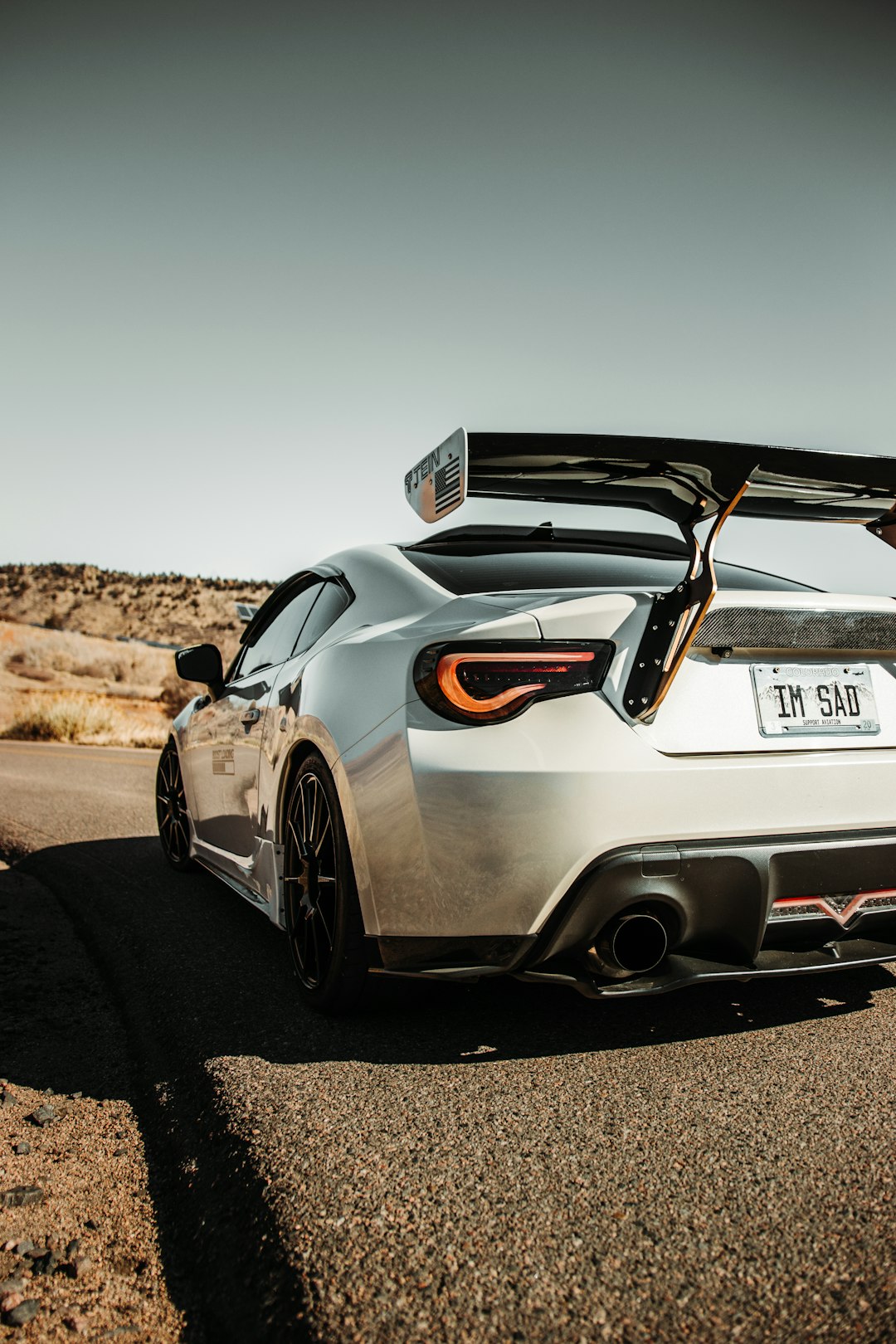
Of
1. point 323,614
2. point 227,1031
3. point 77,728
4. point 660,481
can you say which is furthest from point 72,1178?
point 77,728

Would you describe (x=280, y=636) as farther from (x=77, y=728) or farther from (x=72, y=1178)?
(x=77, y=728)

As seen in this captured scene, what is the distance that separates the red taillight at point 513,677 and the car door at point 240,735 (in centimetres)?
139

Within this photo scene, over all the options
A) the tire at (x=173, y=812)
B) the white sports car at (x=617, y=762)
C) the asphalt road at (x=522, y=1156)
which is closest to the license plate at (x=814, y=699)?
the white sports car at (x=617, y=762)

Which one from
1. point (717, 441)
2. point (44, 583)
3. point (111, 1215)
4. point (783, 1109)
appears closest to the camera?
point (111, 1215)

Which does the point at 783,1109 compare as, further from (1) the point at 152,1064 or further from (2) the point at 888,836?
(1) the point at 152,1064

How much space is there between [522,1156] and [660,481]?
5.82ft

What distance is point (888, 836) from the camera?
269cm

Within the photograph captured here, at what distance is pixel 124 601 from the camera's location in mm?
67250

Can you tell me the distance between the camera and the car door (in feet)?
12.7

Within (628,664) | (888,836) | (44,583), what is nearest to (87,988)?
(628,664)

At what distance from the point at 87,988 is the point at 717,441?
2693 millimetres

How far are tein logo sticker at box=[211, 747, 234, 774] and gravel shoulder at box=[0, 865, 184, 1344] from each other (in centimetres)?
104

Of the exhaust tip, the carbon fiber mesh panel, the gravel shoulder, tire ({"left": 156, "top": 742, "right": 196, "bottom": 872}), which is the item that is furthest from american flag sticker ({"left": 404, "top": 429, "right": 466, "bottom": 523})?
tire ({"left": 156, "top": 742, "right": 196, "bottom": 872})

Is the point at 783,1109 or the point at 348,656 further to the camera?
the point at 348,656
